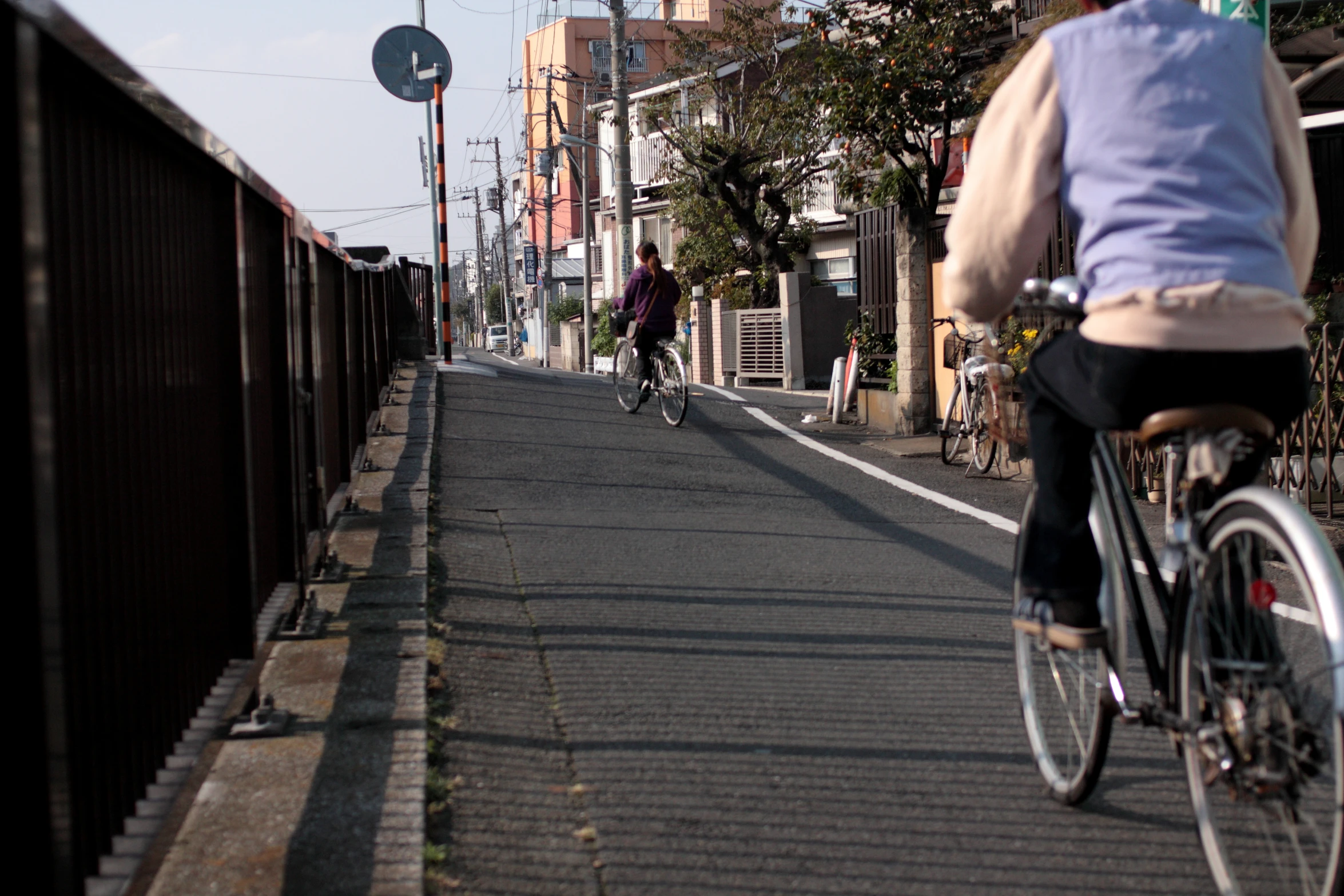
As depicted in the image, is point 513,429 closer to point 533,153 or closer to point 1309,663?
point 1309,663

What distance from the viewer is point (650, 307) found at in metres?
12.3

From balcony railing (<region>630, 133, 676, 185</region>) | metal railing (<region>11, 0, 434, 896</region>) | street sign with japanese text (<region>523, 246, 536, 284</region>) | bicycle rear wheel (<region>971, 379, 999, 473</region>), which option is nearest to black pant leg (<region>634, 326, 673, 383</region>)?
bicycle rear wheel (<region>971, 379, 999, 473</region>)

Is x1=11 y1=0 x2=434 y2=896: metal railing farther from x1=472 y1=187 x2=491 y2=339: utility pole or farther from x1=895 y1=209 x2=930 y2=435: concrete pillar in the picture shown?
x1=472 y1=187 x2=491 y2=339: utility pole

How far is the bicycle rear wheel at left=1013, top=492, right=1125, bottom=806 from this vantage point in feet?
9.29

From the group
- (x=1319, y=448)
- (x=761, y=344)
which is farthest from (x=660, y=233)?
(x=1319, y=448)

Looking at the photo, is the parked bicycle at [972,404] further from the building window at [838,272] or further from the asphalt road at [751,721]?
the building window at [838,272]

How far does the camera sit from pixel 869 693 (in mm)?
4023

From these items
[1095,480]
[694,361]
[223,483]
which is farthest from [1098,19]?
[694,361]

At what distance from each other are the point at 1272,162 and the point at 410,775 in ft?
7.47

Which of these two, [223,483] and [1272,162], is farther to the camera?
[223,483]

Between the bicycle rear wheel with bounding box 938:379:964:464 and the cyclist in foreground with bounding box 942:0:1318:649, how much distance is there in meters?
7.66

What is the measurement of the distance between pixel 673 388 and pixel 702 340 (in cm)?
1921

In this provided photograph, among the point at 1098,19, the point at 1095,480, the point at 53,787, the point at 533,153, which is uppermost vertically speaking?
the point at 533,153

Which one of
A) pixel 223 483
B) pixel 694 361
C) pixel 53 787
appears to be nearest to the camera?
pixel 53 787
